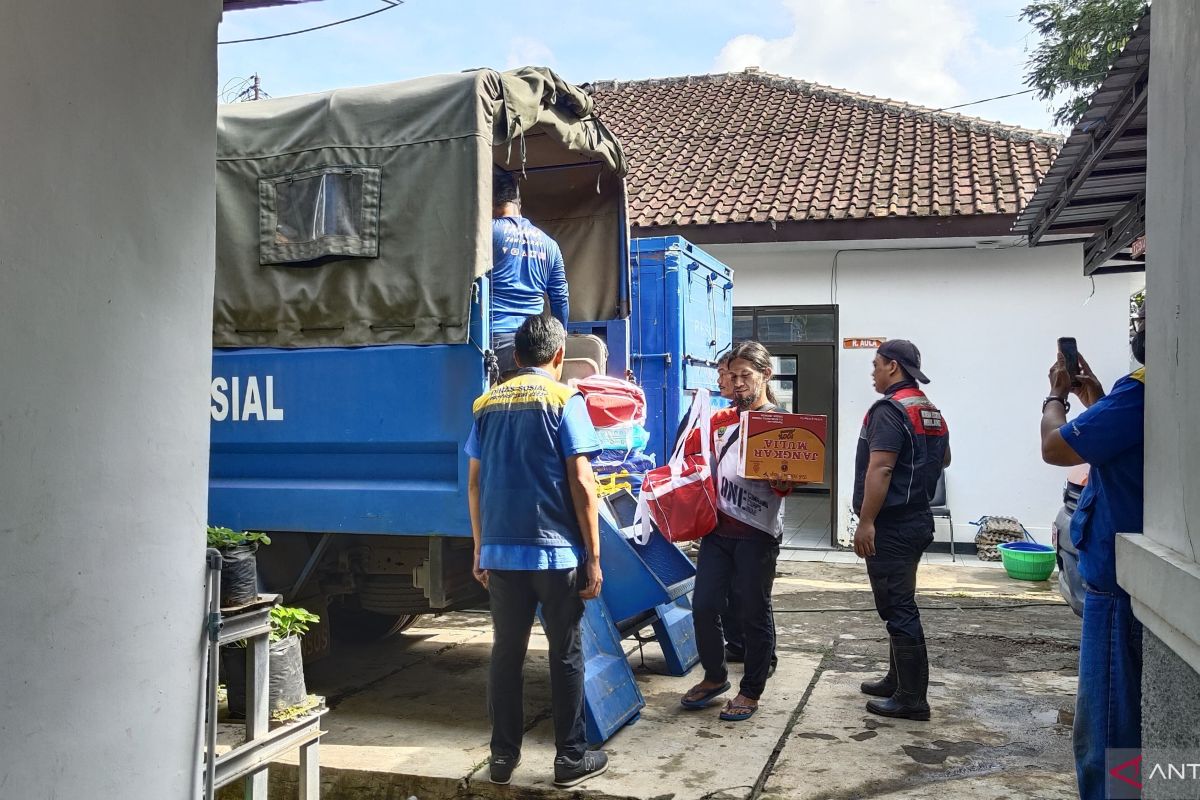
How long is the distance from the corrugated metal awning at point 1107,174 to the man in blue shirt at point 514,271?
2505 mm

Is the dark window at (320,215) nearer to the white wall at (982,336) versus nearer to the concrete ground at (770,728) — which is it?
the concrete ground at (770,728)

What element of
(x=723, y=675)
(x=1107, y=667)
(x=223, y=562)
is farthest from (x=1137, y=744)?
(x=223, y=562)

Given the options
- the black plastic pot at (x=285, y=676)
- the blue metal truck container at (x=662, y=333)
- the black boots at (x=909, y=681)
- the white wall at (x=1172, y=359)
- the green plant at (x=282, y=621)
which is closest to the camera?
the white wall at (x=1172, y=359)

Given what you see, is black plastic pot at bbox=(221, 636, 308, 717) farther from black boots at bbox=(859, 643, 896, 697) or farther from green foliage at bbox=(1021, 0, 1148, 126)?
green foliage at bbox=(1021, 0, 1148, 126)

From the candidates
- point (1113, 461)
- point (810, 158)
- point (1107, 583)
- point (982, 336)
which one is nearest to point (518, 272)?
point (1113, 461)

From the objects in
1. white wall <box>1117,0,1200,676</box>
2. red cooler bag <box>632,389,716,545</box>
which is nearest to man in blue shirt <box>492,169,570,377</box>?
red cooler bag <box>632,389,716,545</box>

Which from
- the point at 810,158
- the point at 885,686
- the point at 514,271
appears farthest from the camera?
the point at 810,158

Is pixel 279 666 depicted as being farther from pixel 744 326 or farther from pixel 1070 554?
pixel 744 326

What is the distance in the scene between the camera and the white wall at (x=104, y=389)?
214 cm

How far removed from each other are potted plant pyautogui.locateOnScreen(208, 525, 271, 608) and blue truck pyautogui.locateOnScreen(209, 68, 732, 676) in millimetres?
1181

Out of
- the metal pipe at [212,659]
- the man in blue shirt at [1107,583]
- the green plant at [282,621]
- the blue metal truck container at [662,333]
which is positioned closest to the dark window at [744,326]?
the blue metal truck container at [662,333]

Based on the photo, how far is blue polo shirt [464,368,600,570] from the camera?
11.8 ft

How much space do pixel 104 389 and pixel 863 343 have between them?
28.3ft

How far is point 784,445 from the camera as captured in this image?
166 inches
